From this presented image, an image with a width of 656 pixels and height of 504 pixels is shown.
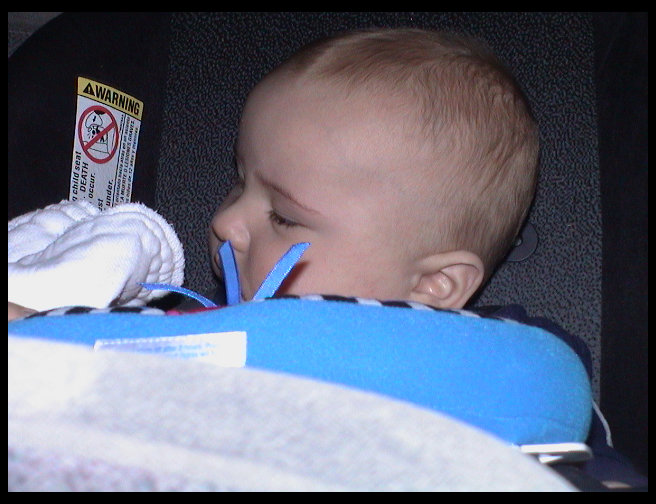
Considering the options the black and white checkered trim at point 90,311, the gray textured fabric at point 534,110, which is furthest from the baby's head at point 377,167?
the black and white checkered trim at point 90,311

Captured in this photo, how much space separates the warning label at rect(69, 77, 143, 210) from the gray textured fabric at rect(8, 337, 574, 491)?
57 cm

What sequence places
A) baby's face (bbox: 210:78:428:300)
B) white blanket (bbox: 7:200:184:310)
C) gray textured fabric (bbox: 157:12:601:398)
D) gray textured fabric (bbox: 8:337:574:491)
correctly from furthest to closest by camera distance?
1. gray textured fabric (bbox: 157:12:601:398)
2. baby's face (bbox: 210:78:428:300)
3. white blanket (bbox: 7:200:184:310)
4. gray textured fabric (bbox: 8:337:574:491)

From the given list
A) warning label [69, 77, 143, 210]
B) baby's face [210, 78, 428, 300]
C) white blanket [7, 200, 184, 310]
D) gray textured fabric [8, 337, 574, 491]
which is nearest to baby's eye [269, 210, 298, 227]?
baby's face [210, 78, 428, 300]

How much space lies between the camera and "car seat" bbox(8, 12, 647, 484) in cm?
92

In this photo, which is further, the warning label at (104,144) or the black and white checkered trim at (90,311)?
the warning label at (104,144)

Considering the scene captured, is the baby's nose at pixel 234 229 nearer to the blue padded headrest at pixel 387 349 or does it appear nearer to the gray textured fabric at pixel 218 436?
the blue padded headrest at pixel 387 349

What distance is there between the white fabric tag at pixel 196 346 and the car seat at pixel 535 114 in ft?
1.32

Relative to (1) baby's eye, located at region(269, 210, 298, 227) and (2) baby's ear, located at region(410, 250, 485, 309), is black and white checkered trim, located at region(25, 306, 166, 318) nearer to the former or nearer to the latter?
(1) baby's eye, located at region(269, 210, 298, 227)

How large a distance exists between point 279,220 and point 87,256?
0.77ft

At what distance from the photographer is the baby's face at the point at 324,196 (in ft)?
2.80

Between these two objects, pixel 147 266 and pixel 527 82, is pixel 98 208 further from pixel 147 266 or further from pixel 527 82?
pixel 527 82

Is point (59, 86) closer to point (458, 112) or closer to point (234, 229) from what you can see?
point (234, 229)

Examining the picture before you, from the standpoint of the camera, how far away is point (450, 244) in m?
0.91
